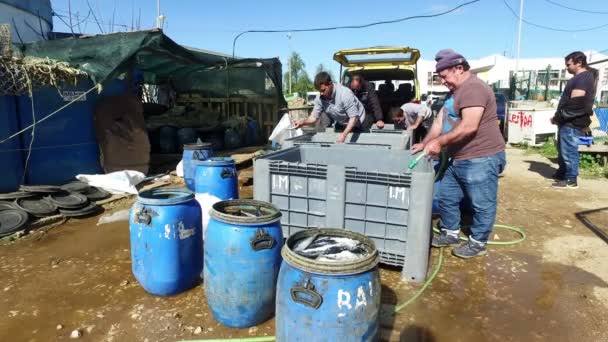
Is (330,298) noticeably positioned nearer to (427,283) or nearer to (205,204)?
(427,283)

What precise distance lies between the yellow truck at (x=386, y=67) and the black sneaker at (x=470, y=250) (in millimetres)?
4233

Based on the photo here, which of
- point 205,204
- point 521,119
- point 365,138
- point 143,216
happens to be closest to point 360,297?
point 143,216

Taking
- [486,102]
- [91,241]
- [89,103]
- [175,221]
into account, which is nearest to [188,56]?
[89,103]

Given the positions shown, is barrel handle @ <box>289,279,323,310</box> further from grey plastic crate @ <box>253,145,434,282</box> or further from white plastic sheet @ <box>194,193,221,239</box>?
white plastic sheet @ <box>194,193,221,239</box>

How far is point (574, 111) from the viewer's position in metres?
6.29

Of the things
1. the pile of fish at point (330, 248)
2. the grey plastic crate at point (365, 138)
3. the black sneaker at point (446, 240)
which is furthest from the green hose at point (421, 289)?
the grey plastic crate at point (365, 138)

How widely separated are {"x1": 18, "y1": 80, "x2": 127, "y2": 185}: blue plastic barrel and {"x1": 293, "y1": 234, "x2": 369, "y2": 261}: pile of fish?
512cm

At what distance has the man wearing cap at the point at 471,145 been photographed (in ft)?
11.1

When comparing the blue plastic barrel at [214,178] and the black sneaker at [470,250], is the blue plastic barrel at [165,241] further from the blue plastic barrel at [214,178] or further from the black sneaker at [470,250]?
the black sneaker at [470,250]

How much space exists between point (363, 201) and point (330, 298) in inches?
61.5

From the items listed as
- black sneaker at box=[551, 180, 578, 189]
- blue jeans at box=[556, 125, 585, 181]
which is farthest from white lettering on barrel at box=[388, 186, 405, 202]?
black sneaker at box=[551, 180, 578, 189]

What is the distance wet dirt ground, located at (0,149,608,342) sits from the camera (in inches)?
106

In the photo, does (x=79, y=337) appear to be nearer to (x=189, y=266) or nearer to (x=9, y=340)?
(x=9, y=340)

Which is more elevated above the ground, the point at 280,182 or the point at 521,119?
the point at 521,119
